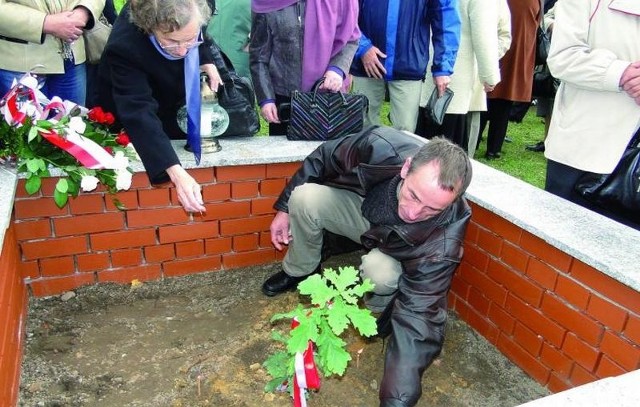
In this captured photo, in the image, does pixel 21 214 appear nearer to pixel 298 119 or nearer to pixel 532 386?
pixel 298 119

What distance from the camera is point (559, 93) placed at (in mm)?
2502

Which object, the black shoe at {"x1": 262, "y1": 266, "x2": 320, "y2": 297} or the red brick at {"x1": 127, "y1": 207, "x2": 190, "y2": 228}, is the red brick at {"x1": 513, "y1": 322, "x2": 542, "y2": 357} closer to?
the black shoe at {"x1": 262, "y1": 266, "x2": 320, "y2": 297}

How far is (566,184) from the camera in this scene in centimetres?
254

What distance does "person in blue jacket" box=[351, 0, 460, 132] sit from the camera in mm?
3420

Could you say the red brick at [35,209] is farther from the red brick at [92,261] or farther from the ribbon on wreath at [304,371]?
the ribbon on wreath at [304,371]

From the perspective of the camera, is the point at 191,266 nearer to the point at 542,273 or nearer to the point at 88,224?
the point at 88,224

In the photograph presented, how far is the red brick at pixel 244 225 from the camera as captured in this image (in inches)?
113

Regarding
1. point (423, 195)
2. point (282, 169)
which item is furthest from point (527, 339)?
point (282, 169)

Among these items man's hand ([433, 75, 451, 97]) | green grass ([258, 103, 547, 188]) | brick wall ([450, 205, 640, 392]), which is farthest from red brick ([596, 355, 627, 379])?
green grass ([258, 103, 547, 188])

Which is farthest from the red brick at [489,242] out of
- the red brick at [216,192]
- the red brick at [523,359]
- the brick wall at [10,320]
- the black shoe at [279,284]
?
the brick wall at [10,320]

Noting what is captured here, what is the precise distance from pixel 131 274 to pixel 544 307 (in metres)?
1.90

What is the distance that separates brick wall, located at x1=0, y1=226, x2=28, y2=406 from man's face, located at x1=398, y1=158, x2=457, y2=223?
4.70ft

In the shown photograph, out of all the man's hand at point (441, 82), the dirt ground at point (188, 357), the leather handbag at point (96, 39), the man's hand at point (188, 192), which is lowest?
the dirt ground at point (188, 357)

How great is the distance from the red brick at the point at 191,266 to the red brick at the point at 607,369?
1820 millimetres
